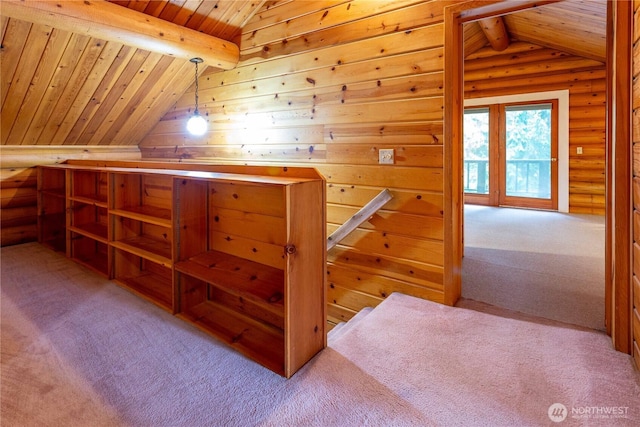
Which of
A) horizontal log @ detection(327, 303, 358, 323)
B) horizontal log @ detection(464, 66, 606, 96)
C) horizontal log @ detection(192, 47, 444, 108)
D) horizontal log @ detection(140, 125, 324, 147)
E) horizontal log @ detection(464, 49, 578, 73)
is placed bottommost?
horizontal log @ detection(327, 303, 358, 323)

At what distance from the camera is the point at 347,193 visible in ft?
9.53

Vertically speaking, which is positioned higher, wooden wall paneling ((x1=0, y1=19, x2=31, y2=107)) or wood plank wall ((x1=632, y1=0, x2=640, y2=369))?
wooden wall paneling ((x1=0, y1=19, x2=31, y2=107))

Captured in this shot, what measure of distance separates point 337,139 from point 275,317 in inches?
58.1

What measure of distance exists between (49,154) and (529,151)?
7251 millimetres

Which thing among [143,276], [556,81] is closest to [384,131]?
[143,276]

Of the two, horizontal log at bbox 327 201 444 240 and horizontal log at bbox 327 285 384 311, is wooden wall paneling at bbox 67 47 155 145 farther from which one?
horizontal log at bbox 327 285 384 311

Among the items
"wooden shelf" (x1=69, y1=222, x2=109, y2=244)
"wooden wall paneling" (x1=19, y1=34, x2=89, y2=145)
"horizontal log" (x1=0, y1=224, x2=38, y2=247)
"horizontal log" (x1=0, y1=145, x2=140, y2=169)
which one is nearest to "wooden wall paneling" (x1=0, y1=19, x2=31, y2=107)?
"wooden wall paneling" (x1=19, y1=34, x2=89, y2=145)

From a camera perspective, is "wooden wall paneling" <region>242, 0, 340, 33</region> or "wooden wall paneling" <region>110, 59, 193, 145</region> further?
"wooden wall paneling" <region>110, 59, 193, 145</region>

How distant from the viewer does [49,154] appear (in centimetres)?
420

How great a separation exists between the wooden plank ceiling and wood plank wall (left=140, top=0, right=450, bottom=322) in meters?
0.27

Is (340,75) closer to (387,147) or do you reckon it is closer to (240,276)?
(387,147)

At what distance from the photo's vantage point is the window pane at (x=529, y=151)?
20.3 feet

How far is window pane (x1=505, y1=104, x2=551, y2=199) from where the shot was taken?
6184mm

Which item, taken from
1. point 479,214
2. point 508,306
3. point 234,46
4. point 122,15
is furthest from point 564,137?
point 122,15
